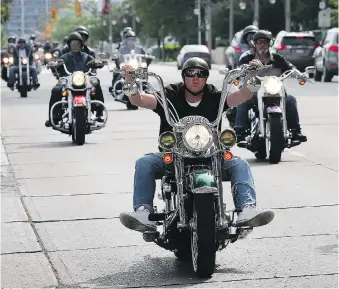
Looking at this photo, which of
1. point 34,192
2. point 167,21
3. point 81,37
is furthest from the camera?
point 167,21

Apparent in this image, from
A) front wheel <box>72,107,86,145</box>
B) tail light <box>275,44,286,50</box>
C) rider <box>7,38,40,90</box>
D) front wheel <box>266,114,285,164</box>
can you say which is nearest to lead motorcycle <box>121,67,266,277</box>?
front wheel <box>266,114,285,164</box>

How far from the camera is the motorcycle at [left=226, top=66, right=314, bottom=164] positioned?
13.8 metres

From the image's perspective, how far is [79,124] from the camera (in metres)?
16.9

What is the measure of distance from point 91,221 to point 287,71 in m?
4.57

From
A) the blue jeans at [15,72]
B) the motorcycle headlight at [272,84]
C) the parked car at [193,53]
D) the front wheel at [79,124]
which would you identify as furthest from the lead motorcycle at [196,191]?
the parked car at [193,53]

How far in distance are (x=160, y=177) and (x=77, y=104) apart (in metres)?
9.06

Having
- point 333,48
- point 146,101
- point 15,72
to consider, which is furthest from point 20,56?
point 146,101

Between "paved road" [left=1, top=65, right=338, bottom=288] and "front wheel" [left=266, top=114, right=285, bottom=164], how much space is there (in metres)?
0.20

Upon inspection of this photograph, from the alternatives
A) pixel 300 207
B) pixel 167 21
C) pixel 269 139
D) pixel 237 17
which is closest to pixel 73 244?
pixel 300 207

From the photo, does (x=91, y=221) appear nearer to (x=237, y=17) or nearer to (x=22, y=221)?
(x=22, y=221)

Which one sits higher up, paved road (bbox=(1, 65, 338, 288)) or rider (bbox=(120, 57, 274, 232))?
rider (bbox=(120, 57, 274, 232))

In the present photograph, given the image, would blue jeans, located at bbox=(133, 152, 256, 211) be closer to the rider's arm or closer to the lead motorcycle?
the lead motorcycle

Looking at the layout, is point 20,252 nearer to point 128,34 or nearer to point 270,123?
point 270,123

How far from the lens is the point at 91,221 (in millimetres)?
10031
